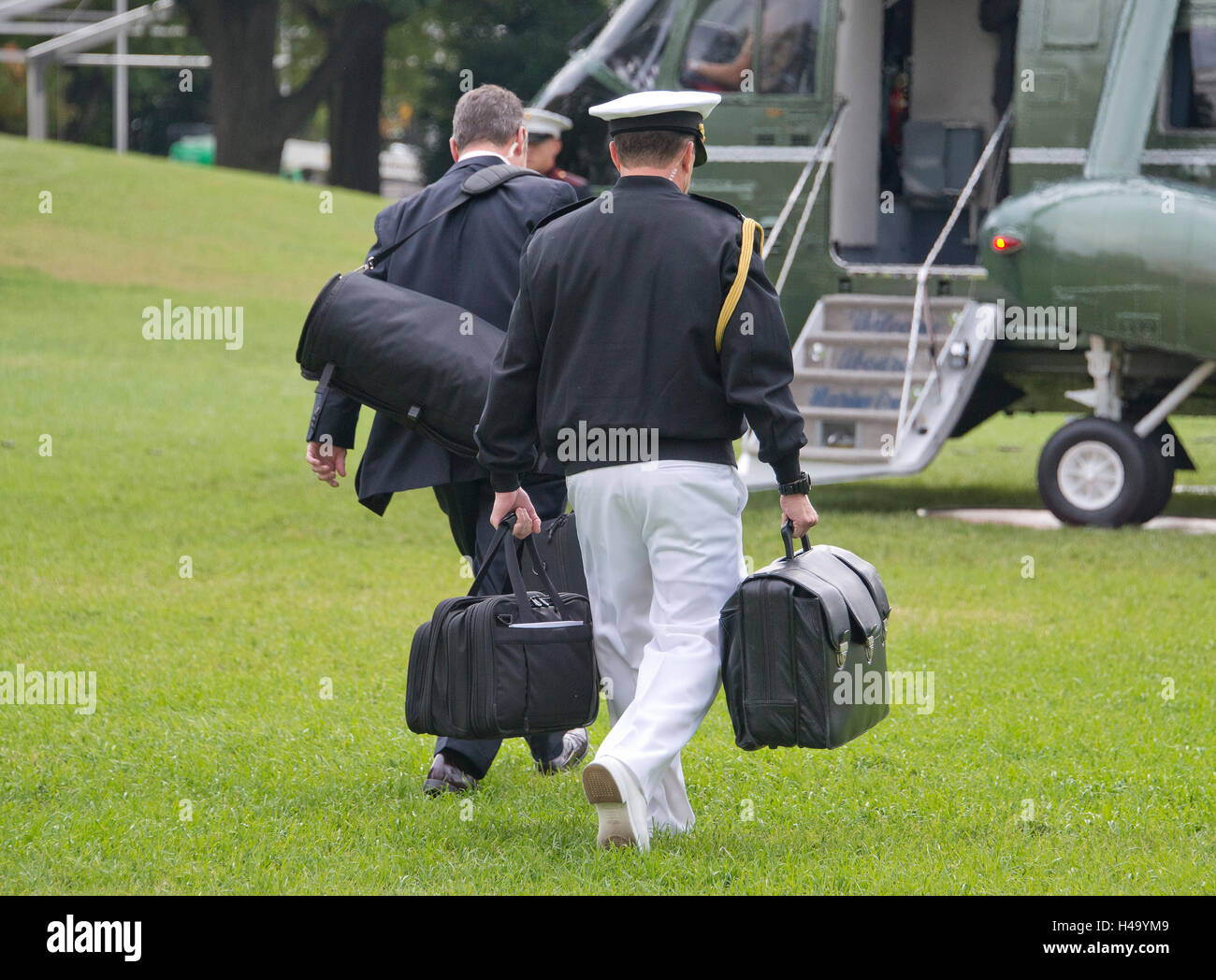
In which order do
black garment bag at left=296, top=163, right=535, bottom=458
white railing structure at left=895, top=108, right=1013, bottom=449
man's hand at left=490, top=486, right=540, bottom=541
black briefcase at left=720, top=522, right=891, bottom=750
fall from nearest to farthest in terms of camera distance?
black briefcase at left=720, top=522, right=891, bottom=750
man's hand at left=490, top=486, right=540, bottom=541
black garment bag at left=296, top=163, right=535, bottom=458
white railing structure at left=895, top=108, right=1013, bottom=449

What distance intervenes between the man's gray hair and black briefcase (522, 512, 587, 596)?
1245mm

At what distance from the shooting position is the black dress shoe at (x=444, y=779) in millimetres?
4953

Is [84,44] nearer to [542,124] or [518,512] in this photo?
[542,124]

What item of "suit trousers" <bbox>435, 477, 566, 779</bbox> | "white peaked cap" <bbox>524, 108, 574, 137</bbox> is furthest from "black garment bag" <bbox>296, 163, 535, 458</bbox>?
"white peaked cap" <bbox>524, 108, 574, 137</bbox>

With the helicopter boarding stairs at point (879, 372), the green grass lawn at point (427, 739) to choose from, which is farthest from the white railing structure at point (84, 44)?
the helicopter boarding stairs at point (879, 372)

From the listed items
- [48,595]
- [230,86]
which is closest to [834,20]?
[48,595]

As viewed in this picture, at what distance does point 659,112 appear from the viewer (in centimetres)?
424

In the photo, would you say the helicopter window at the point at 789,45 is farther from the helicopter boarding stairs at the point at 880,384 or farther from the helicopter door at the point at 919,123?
the helicopter boarding stairs at the point at 880,384

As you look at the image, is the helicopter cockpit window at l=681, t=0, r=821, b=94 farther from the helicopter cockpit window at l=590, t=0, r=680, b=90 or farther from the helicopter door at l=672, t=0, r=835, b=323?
the helicopter cockpit window at l=590, t=0, r=680, b=90

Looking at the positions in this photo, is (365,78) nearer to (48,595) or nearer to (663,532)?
(48,595)

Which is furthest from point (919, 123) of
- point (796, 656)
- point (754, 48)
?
point (796, 656)

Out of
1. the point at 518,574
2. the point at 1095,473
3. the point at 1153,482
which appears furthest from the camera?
the point at 1095,473

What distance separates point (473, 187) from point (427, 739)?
72.3 inches

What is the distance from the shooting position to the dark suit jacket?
5020 millimetres
